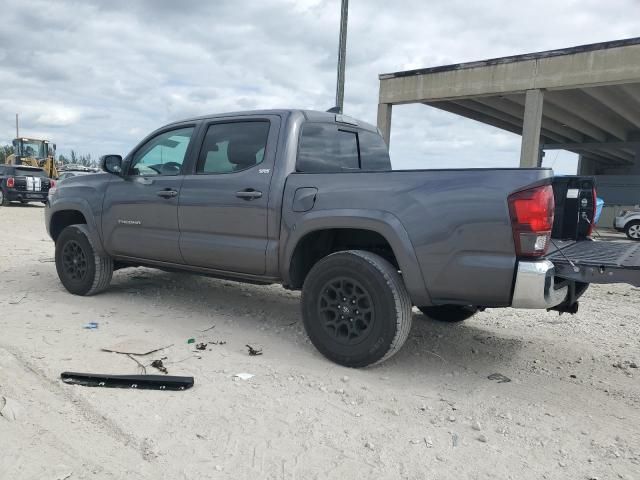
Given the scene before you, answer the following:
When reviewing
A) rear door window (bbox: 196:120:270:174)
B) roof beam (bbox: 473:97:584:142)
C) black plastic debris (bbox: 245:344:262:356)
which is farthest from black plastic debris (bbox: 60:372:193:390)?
roof beam (bbox: 473:97:584:142)

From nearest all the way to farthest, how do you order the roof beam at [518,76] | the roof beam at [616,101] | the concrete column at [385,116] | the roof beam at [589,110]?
the roof beam at [518,76], the roof beam at [616,101], the roof beam at [589,110], the concrete column at [385,116]

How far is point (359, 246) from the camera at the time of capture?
4082 millimetres

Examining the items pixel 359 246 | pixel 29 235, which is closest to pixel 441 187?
pixel 359 246

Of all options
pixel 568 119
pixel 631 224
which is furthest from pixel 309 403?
pixel 568 119

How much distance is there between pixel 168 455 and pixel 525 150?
15455 millimetres

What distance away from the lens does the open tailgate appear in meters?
3.05

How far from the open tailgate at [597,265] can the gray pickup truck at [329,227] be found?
0.03 ft

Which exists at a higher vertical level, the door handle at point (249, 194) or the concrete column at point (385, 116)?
the concrete column at point (385, 116)

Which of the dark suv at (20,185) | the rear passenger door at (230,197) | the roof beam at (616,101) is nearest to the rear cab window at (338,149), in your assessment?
the rear passenger door at (230,197)

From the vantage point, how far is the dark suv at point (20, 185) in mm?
19109

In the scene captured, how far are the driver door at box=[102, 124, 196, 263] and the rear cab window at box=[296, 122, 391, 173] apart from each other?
120 centimetres

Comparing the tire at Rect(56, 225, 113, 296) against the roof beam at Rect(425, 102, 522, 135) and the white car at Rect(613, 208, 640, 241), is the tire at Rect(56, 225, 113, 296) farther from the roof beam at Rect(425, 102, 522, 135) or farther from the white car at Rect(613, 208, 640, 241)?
the white car at Rect(613, 208, 640, 241)

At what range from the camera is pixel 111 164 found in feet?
16.9

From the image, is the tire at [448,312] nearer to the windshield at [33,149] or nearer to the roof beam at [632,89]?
the roof beam at [632,89]
